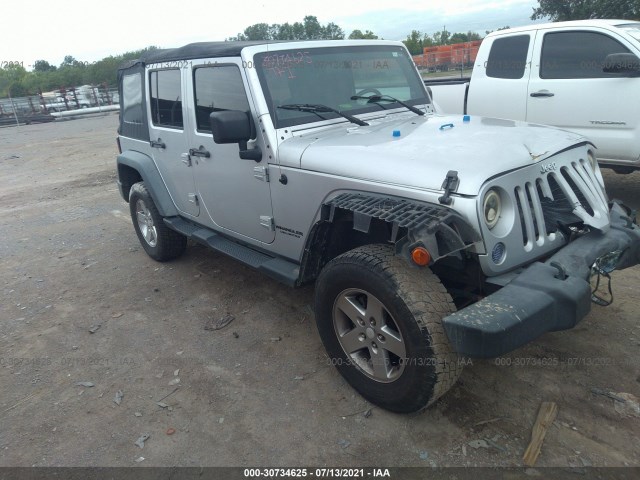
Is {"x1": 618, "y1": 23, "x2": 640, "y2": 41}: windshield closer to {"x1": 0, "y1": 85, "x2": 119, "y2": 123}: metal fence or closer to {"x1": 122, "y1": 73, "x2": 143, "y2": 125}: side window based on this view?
{"x1": 122, "y1": 73, "x2": 143, "y2": 125}: side window

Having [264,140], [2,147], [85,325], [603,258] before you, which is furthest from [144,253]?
[2,147]

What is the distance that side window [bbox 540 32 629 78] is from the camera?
213 inches

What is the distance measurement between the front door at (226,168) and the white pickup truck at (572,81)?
3743mm

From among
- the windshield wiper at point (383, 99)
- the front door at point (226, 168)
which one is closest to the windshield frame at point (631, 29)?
Result: the windshield wiper at point (383, 99)

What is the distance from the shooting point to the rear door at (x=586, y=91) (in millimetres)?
5230

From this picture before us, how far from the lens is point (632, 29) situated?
5453 millimetres

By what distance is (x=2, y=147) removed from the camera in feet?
57.6

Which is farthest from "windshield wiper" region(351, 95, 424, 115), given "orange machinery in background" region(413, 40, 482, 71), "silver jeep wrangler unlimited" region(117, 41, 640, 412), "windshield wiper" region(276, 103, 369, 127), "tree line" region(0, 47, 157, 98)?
"tree line" region(0, 47, 157, 98)

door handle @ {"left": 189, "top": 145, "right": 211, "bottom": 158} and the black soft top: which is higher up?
the black soft top

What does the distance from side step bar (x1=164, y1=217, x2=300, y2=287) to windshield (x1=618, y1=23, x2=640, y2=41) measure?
451cm

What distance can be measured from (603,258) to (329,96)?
2.08 meters

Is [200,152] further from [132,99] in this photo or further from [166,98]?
[132,99]

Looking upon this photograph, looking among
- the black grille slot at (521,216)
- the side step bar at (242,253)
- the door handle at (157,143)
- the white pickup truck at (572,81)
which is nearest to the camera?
the black grille slot at (521,216)

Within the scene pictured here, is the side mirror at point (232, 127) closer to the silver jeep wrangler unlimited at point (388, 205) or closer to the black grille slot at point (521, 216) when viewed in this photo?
the silver jeep wrangler unlimited at point (388, 205)
